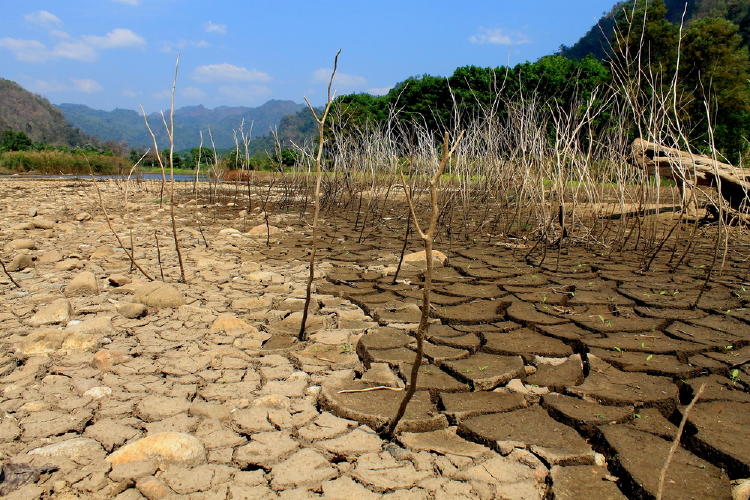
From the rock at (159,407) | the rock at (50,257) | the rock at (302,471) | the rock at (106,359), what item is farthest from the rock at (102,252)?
the rock at (302,471)

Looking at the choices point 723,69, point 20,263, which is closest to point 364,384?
point 20,263

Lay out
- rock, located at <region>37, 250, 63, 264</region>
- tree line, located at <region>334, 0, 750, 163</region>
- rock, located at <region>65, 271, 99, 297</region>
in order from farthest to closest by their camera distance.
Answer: tree line, located at <region>334, 0, 750, 163</region> < rock, located at <region>37, 250, 63, 264</region> < rock, located at <region>65, 271, 99, 297</region>

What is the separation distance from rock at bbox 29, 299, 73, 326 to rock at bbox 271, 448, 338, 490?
140 cm

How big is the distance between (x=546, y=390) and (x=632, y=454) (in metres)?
0.39

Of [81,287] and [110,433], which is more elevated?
[81,287]

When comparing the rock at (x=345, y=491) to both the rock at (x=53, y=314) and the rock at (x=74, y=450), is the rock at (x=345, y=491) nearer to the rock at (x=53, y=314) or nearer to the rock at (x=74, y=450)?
the rock at (x=74, y=450)

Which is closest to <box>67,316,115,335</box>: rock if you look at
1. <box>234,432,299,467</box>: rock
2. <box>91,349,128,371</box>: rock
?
<box>91,349,128,371</box>: rock

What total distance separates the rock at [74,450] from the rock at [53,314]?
102cm

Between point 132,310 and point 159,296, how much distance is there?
0.17 m

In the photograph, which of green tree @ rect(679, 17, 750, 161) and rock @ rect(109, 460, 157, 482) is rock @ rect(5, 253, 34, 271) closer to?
rock @ rect(109, 460, 157, 482)

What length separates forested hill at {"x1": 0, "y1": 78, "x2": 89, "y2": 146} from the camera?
195 ft

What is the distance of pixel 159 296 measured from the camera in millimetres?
2455

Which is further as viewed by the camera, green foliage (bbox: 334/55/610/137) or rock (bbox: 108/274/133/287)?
green foliage (bbox: 334/55/610/137)

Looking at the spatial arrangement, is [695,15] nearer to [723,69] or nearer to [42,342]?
[723,69]
